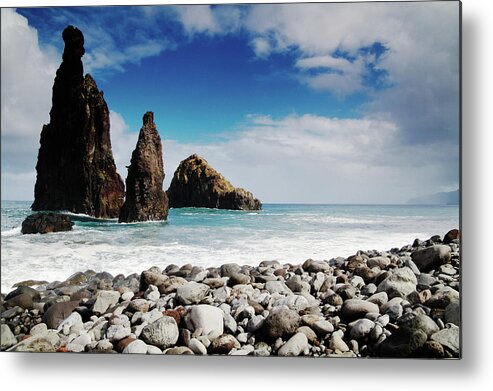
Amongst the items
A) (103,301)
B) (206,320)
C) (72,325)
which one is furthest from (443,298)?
(72,325)

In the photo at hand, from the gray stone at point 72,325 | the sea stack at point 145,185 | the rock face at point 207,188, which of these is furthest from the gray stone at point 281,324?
the gray stone at point 72,325

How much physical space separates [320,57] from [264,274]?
130 centimetres

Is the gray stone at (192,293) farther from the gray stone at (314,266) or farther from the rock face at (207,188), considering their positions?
the gray stone at (314,266)

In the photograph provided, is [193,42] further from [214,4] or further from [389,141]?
[389,141]

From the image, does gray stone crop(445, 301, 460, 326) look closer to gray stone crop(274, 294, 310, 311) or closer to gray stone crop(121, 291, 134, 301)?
gray stone crop(274, 294, 310, 311)

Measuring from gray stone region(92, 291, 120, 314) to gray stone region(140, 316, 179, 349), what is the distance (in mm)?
286

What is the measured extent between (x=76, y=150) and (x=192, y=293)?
1138mm

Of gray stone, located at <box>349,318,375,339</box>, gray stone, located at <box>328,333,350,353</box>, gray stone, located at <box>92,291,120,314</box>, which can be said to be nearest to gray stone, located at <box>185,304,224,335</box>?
gray stone, located at <box>92,291,120,314</box>

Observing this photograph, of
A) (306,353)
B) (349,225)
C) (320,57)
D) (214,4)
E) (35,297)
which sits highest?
(214,4)

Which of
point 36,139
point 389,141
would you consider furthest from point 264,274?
point 36,139

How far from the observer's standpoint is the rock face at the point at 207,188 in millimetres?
2928

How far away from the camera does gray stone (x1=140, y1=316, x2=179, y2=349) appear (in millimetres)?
2764

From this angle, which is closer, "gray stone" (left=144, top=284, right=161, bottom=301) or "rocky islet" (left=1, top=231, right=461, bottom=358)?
"rocky islet" (left=1, top=231, right=461, bottom=358)

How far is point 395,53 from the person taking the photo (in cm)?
278
